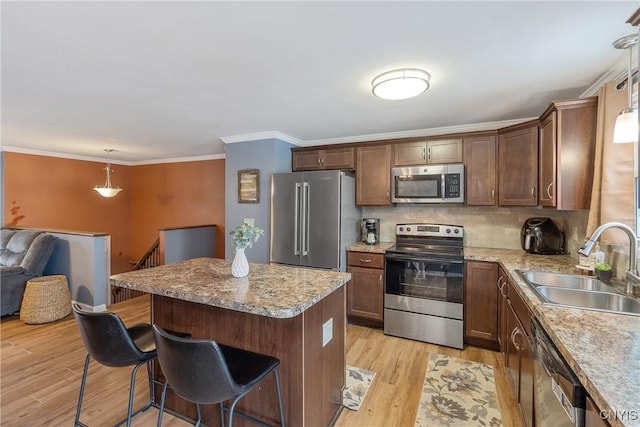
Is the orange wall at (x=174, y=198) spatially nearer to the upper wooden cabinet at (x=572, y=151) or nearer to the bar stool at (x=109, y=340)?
the bar stool at (x=109, y=340)

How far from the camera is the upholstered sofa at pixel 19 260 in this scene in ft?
11.8

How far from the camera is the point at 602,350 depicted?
1045 millimetres

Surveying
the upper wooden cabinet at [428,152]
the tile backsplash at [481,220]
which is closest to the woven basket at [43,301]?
the tile backsplash at [481,220]

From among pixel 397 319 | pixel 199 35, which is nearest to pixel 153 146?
pixel 199 35

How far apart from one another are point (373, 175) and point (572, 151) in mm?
1880

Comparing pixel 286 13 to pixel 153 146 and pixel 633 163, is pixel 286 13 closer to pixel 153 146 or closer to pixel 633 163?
pixel 633 163

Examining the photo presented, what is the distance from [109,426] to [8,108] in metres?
3.14

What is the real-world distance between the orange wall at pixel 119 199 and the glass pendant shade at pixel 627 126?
16.8 ft

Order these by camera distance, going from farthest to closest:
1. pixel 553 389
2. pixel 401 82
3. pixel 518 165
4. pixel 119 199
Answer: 1. pixel 119 199
2. pixel 518 165
3. pixel 401 82
4. pixel 553 389

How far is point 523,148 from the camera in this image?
2.78 metres

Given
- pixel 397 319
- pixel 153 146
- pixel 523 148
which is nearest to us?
pixel 523 148

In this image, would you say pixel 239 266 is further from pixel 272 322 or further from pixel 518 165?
pixel 518 165

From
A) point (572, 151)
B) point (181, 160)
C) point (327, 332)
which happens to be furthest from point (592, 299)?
point (181, 160)

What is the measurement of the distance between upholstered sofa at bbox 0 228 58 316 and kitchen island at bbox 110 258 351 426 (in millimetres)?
3119
